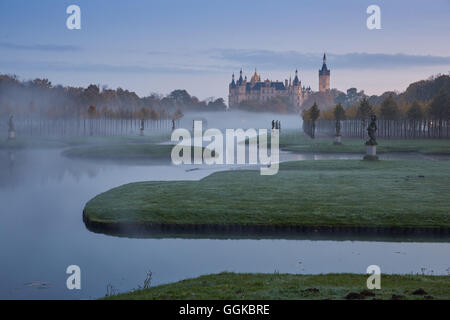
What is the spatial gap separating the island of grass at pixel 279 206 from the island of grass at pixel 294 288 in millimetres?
6040

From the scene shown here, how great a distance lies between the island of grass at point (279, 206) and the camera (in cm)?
1925

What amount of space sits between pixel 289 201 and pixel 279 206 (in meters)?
1.35

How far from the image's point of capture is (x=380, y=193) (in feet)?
84.2

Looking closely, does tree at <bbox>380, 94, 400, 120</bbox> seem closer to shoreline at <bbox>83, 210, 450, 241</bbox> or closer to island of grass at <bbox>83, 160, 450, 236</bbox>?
island of grass at <bbox>83, 160, 450, 236</bbox>

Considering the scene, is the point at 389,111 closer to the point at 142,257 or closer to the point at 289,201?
the point at 289,201

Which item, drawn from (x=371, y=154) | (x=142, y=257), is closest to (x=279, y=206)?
(x=142, y=257)

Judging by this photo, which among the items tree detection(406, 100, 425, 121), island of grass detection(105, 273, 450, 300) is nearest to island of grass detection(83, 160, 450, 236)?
island of grass detection(105, 273, 450, 300)

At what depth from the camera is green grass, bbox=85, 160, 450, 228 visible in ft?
65.5

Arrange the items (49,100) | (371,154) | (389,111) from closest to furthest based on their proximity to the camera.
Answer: (371,154)
(389,111)
(49,100)

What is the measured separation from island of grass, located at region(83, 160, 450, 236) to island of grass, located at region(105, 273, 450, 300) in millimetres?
6040

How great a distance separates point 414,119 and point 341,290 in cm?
8405

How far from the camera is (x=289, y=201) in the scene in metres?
23.3
